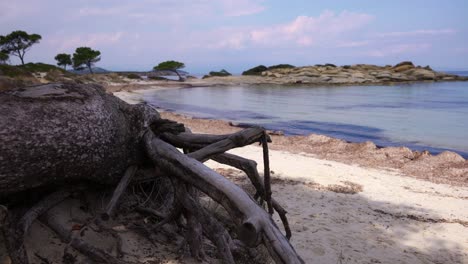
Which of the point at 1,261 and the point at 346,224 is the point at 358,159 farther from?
the point at 1,261

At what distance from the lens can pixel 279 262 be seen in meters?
2.74

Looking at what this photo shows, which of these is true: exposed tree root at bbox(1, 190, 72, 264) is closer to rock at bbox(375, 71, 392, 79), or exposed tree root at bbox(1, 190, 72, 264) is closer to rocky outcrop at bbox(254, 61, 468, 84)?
rocky outcrop at bbox(254, 61, 468, 84)

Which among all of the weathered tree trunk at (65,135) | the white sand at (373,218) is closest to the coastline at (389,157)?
the white sand at (373,218)

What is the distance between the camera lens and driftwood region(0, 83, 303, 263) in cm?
300

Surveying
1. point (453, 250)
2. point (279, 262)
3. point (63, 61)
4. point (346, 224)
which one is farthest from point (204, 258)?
point (63, 61)

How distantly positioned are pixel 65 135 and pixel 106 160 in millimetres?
520

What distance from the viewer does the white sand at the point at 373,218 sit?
6009 mm

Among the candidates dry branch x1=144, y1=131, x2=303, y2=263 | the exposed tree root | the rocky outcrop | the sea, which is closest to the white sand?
dry branch x1=144, y1=131, x2=303, y2=263

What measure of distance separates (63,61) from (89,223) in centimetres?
9223

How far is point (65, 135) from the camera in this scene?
10.8ft

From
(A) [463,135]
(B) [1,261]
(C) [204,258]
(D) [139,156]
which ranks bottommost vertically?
(A) [463,135]

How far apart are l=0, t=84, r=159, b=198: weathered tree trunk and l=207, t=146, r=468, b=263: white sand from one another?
327 centimetres

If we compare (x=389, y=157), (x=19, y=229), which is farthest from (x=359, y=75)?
(x=19, y=229)

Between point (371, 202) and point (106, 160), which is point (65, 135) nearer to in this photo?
point (106, 160)
